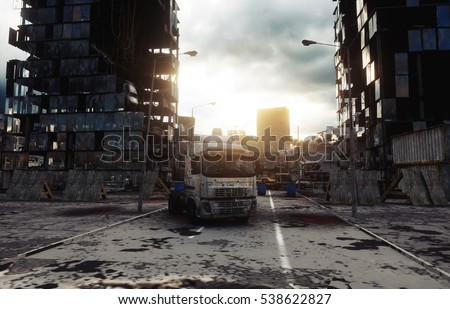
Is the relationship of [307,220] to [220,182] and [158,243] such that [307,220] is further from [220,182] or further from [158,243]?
[158,243]

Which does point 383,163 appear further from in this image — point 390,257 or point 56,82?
point 56,82

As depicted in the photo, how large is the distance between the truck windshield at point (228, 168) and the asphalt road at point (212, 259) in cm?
204

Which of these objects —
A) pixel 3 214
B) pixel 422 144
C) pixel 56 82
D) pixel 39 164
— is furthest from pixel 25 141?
pixel 422 144

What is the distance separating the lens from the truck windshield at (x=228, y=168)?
38.4 ft

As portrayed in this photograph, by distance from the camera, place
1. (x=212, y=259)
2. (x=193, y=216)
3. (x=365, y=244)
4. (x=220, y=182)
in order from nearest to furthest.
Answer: (x=212, y=259)
(x=365, y=244)
(x=220, y=182)
(x=193, y=216)

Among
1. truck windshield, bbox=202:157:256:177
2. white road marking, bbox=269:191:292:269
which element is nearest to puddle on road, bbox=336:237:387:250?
white road marking, bbox=269:191:292:269

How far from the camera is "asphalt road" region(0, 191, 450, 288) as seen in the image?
18.3 feet

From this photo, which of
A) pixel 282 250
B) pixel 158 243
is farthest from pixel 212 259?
pixel 158 243

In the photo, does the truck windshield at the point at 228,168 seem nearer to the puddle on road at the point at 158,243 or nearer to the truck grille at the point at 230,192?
the truck grille at the point at 230,192

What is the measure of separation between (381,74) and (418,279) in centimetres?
Answer: 3662

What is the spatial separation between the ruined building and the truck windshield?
36.5m

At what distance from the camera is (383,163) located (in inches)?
1416

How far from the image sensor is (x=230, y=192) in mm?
11703

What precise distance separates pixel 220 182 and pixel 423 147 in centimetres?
1937
